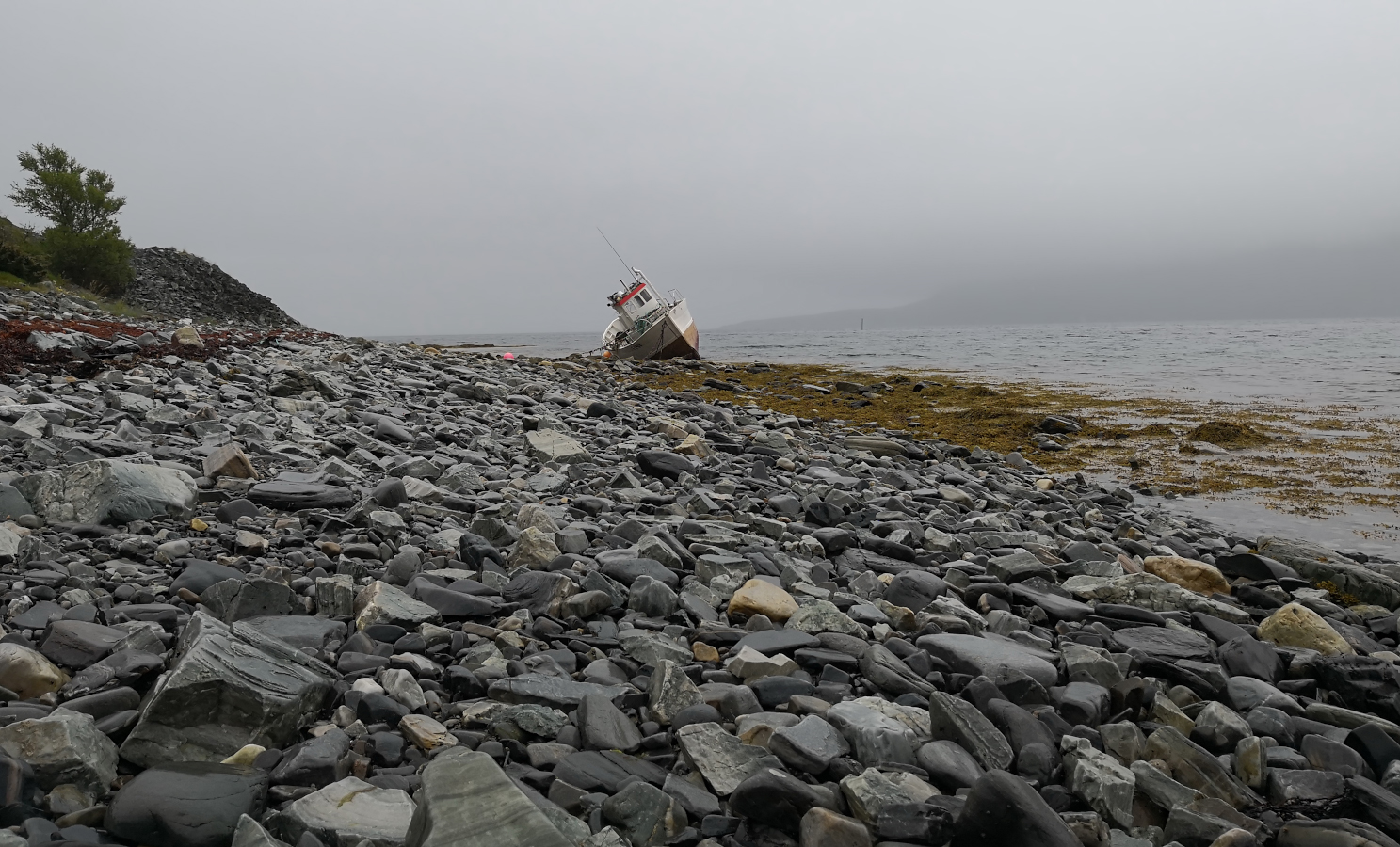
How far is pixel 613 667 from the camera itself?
3.66 meters

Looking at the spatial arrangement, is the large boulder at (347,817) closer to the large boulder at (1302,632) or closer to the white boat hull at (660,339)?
the large boulder at (1302,632)

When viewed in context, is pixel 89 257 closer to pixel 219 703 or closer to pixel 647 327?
pixel 647 327

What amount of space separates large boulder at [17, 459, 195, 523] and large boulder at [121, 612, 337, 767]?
220 centimetres

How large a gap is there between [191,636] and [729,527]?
13.3ft

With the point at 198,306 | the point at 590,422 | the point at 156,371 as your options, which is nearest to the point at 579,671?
the point at 590,422

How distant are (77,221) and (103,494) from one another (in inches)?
1672

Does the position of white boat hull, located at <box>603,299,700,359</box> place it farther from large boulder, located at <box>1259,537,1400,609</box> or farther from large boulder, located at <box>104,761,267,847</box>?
large boulder, located at <box>104,761,267,847</box>

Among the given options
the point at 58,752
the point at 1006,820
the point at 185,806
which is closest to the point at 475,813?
the point at 185,806

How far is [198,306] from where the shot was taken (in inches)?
1566

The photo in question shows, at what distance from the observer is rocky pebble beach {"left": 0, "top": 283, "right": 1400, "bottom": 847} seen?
2.55 metres

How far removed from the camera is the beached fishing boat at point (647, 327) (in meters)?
41.8

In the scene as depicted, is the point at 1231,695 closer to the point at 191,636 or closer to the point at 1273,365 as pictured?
the point at 191,636

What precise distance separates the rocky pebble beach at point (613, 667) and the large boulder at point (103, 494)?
0.07 ft

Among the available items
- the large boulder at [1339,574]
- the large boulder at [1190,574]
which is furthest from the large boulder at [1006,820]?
the large boulder at [1339,574]
